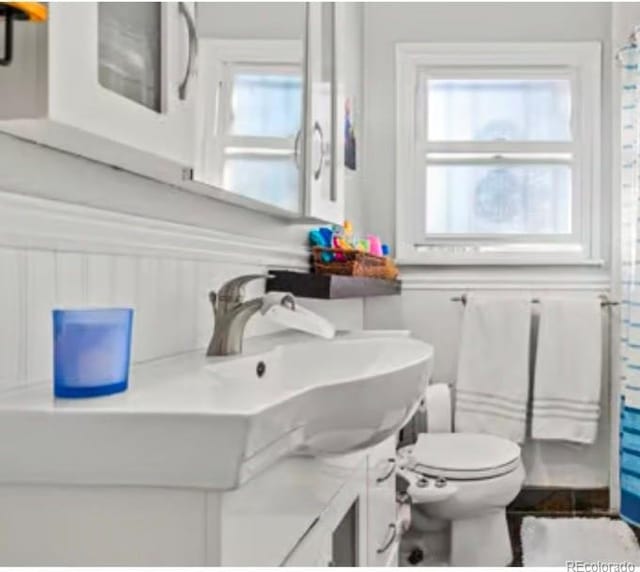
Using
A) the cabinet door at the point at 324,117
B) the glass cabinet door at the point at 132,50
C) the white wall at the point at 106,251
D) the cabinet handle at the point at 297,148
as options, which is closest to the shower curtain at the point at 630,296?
the cabinet door at the point at 324,117

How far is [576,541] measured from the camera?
8.36 ft

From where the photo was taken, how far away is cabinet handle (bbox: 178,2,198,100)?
1021mm

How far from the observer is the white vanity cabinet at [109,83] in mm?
721

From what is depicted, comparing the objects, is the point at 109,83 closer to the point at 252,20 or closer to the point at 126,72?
the point at 126,72

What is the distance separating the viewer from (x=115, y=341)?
31.3 inches

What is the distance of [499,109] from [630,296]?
1.02 metres

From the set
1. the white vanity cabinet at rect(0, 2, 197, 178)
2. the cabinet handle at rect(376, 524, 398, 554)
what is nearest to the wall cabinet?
the white vanity cabinet at rect(0, 2, 197, 178)

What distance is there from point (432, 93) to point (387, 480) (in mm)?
2026

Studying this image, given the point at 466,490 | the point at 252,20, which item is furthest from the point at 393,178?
the point at 252,20

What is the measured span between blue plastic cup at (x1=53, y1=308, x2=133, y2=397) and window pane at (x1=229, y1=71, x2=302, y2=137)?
2.57ft

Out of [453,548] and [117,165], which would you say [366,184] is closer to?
[453,548]

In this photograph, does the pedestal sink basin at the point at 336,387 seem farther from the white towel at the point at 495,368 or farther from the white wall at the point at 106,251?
the white towel at the point at 495,368

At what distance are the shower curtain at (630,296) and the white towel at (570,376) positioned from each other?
11 cm

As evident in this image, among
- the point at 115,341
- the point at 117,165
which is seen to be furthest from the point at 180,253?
the point at 115,341
